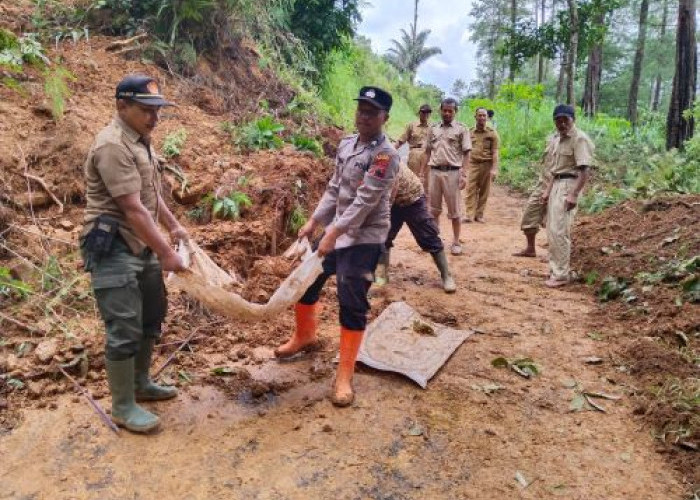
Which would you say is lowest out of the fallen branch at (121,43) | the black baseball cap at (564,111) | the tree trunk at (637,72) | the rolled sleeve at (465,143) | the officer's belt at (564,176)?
the officer's belt at (564,176)

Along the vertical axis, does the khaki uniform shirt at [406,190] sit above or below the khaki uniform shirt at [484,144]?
below

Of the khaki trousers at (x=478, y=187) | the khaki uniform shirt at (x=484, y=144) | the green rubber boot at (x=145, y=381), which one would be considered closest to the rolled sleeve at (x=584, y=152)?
the khaki uniform shirt at (x=484, y=144)

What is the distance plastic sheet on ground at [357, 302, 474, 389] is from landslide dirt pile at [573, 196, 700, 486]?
1.28 m

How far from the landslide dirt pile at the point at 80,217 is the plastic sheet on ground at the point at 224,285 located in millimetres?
569

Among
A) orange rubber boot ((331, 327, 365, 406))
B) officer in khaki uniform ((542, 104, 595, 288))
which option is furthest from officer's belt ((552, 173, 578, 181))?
orange rubber boot ((331, 327, 365, 406))

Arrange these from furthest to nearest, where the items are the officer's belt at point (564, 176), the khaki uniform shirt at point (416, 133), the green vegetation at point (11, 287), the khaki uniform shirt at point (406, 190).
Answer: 1. the khaki uniform shirt at point (416, 133)
2. the officer's belt at point (564, 176)
3. the khaki uniform shirt at point (406, 190)
4. the green vegetation at point (11, 287)

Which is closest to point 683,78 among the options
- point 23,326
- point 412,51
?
→ point 23,326

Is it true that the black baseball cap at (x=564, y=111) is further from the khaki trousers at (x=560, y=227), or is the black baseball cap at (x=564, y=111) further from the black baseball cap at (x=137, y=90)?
the black baseball cap at (x=137, y=90)

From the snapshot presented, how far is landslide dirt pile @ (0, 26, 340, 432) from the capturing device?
3584mm

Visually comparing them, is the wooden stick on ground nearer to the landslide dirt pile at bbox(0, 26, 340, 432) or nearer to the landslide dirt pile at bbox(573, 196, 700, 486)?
the landslide dirt pile at bbox(0, 26, 340, 432)

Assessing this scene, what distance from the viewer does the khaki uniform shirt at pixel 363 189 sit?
331 centimetres

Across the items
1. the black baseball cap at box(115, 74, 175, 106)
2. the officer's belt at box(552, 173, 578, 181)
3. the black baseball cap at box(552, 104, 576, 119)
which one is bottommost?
the officer's belt at box(552, 173, 578, 181)

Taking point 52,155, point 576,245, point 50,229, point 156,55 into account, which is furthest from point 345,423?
point 156,55

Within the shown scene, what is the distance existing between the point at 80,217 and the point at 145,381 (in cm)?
223
